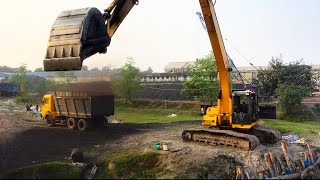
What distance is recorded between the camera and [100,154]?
16.3m

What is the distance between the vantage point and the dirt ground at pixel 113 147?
14.4 metres

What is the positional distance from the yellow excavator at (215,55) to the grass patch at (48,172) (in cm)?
417

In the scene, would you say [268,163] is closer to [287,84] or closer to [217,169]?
[217,169]

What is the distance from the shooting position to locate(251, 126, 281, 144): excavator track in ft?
59.9

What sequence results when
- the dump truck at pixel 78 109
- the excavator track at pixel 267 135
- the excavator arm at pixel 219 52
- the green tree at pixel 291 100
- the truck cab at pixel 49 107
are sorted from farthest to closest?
the green tree at pixel 291 100 < the truck cab at pixel 49 107 < the dump truck at pixel 78 109 < the excavator track at pixel 267 135 < the excavator arm at pixel 219 52

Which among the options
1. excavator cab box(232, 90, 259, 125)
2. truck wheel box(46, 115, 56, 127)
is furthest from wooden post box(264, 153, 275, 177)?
truck wheel box(46, 115, 56, 127)

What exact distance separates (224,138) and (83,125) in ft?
37.3

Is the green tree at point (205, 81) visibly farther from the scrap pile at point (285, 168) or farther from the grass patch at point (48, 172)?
the grass patch at point (48, 172)

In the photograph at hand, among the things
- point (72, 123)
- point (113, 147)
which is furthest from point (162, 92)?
point (113, 147)

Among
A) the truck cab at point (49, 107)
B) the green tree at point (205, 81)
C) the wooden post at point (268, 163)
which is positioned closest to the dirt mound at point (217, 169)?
the wooden post at point (268, 163)

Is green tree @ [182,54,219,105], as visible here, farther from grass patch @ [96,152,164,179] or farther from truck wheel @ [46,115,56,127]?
grass patch @ [96,152,164,179]

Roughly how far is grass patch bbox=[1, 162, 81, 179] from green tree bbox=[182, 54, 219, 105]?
2306 cm

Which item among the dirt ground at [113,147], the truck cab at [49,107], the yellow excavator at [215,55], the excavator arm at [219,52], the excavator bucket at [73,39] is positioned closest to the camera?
the excavator bucket at [73,39]

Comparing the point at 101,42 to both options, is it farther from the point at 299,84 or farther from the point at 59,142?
the point at 299,84
